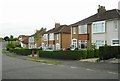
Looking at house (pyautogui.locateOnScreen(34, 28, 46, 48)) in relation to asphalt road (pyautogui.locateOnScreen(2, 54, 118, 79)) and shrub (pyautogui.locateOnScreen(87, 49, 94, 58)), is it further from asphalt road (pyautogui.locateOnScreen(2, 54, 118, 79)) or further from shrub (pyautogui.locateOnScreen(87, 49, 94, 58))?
asphalt road (pyautogui.locateOnScreen(2, 54, 118, 79))

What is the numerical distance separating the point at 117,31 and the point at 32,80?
2556cm

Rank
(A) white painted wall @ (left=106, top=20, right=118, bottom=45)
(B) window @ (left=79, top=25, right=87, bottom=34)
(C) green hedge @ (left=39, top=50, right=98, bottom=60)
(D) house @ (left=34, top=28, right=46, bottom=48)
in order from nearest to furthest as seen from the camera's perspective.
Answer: (C) green hedge @ (left=39, top=50, right=98, bottom=60), (A) white painted wall @ (left=106, top=20, right=118, bottom=45), (B) window @ (left=79, top=25, right=87, bottom=34), (D) house @ (left=34, top=28, right=46, bottom=48)

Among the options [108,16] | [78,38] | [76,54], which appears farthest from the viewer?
[78,38]

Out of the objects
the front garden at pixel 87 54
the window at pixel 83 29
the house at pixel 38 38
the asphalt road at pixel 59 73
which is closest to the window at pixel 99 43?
the window at pixel 83 29

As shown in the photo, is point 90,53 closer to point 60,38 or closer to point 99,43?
point 99,43

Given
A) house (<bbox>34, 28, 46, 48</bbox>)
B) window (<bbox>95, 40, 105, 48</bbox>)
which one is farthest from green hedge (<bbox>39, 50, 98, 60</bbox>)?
house (<bbox>34, 28, 46, 48</bbox>)

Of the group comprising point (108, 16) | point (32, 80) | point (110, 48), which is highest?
point (108, 16)

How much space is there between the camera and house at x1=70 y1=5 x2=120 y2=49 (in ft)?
118

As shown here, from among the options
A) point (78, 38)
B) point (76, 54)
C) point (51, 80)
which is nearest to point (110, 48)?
point (76, 54)

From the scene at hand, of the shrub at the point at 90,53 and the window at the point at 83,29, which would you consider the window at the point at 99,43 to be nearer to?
the window at the point at 83,29

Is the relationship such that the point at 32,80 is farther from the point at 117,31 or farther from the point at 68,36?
the point at 68,36

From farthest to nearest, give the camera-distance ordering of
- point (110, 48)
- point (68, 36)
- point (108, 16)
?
point (68, 36), point (108, 16), point (110, 48)

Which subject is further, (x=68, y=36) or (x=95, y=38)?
(x=68, y=36)

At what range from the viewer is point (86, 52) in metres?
31.2
